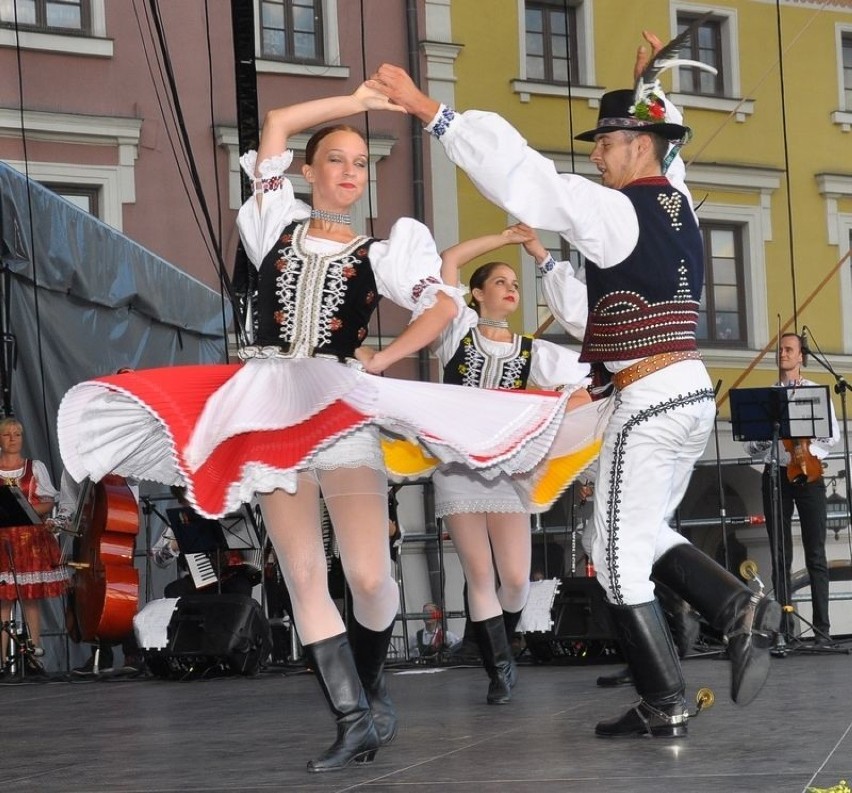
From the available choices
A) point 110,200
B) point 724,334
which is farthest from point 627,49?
point 110,200

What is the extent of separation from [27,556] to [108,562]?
1209 millimetres

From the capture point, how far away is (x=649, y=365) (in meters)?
4.21

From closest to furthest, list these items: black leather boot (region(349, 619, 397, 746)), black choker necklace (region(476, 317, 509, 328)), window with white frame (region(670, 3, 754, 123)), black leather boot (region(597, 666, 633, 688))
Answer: black leather boot (region(349, 619, 397, 746)) → black choker necklace (region(476, 317, 509, 328)) → black leather boot (region(597, 666, 633, 688)) → window with white frame (region(670, 3, 754, 123))

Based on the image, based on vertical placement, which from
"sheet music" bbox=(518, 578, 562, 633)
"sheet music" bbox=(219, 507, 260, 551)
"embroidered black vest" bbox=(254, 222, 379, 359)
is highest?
"embroidered black vest" bbox=(254, 222, 379, 359)

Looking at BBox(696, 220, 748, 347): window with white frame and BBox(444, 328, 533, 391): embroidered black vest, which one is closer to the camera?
BBox(444, 328, 533, 391): embroidered black vest

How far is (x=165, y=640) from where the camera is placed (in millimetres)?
8445

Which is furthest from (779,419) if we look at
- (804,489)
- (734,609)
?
(734,609)

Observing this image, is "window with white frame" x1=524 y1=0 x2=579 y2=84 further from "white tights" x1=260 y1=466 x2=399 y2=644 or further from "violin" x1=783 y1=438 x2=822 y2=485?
"white tights" x1=260 y1=466 x2=399 y2=644

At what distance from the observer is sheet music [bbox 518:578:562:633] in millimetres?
8234

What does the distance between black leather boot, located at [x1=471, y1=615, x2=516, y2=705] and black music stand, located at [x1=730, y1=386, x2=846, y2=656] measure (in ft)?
10.6

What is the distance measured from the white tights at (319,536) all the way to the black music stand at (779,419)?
5.08 m

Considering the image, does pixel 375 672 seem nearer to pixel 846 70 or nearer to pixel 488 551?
pixel 488 551

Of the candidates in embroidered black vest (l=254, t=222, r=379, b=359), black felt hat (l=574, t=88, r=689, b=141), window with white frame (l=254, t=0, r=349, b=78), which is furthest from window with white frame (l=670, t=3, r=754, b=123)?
embroidered black vest (l=254, t=222, r=379, b=359)

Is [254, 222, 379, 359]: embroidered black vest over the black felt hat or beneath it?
beneath
